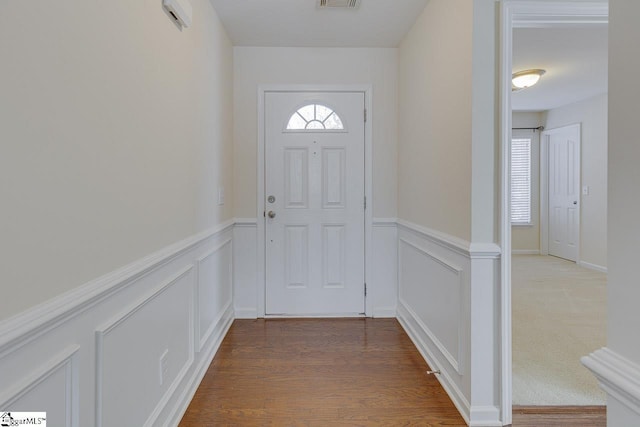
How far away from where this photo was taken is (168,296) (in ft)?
5.63

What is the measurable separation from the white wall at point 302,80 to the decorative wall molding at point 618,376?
267cm

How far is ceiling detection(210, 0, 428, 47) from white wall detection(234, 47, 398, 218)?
0.09m

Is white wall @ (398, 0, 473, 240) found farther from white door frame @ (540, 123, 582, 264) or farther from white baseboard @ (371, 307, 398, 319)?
white door frame @ (540, 123, 582, 264)

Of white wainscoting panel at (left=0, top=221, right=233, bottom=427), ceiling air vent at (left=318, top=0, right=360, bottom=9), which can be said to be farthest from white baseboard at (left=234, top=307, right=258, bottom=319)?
ceiling air vent at (left=318, top=0, right=360, bottom=9)

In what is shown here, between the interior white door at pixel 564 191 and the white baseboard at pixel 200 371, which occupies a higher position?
the interior white door at pixel 564 191

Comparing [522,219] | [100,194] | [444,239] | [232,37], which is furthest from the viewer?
[522,219]

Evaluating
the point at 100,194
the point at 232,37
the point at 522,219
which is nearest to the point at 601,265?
the point at 522,219

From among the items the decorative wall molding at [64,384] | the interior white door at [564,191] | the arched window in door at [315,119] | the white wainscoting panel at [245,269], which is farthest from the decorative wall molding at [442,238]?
the interior white door at [564,191]

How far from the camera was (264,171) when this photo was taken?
3.29 meters

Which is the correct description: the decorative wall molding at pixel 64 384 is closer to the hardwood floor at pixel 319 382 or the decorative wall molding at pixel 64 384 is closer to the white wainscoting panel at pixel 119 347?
the white wainscoting panel at pixel 119 347

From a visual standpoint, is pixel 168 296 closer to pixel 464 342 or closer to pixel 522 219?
pixel 464 342

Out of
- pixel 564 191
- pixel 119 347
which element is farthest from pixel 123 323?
pixel 564 191

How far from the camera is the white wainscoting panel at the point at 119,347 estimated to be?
840 mm

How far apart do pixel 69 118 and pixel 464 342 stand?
1.90m
